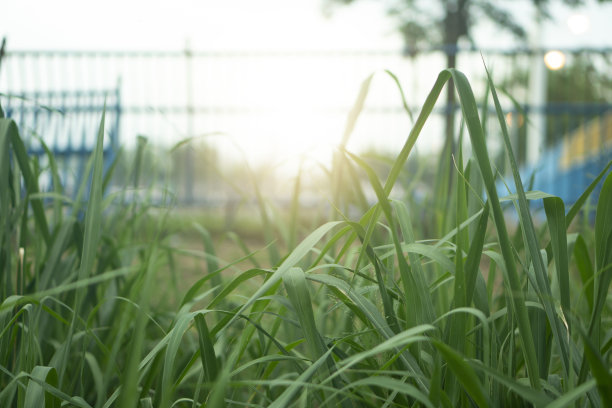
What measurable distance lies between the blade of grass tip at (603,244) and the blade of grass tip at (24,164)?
582 millimetres

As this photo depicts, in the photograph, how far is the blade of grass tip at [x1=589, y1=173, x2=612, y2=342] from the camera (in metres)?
0.41

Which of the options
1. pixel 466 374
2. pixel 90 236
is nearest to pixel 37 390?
pixel 90 236

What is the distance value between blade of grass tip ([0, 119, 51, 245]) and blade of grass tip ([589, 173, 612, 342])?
1.91 ft

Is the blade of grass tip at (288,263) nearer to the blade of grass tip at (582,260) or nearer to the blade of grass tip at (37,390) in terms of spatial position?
the blade of grass tip at (37,390)

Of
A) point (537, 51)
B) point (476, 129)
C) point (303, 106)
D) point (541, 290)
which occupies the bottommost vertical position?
point (541, 290)

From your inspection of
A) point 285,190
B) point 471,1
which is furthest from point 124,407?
point 471,1

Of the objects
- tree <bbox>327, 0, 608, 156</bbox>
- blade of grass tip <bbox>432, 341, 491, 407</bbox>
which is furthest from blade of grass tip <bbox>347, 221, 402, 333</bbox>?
tree <bbox>327, 0, 608, 156</bbox>

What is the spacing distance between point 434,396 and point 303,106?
3.75 metres

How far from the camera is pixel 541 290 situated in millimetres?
401

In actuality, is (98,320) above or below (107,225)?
below

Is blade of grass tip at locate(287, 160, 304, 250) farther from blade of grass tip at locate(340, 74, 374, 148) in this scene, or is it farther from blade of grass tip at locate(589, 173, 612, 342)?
blade of grass tip at locate(589, 173, 612, 342)

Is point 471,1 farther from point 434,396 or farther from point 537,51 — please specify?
point 434,396

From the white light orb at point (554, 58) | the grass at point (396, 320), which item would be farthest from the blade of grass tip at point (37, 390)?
the white light orb at point (554, 58)

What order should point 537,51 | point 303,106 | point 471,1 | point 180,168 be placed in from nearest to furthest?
point 537,51, point 303,106, point 180,168, point 471,1
